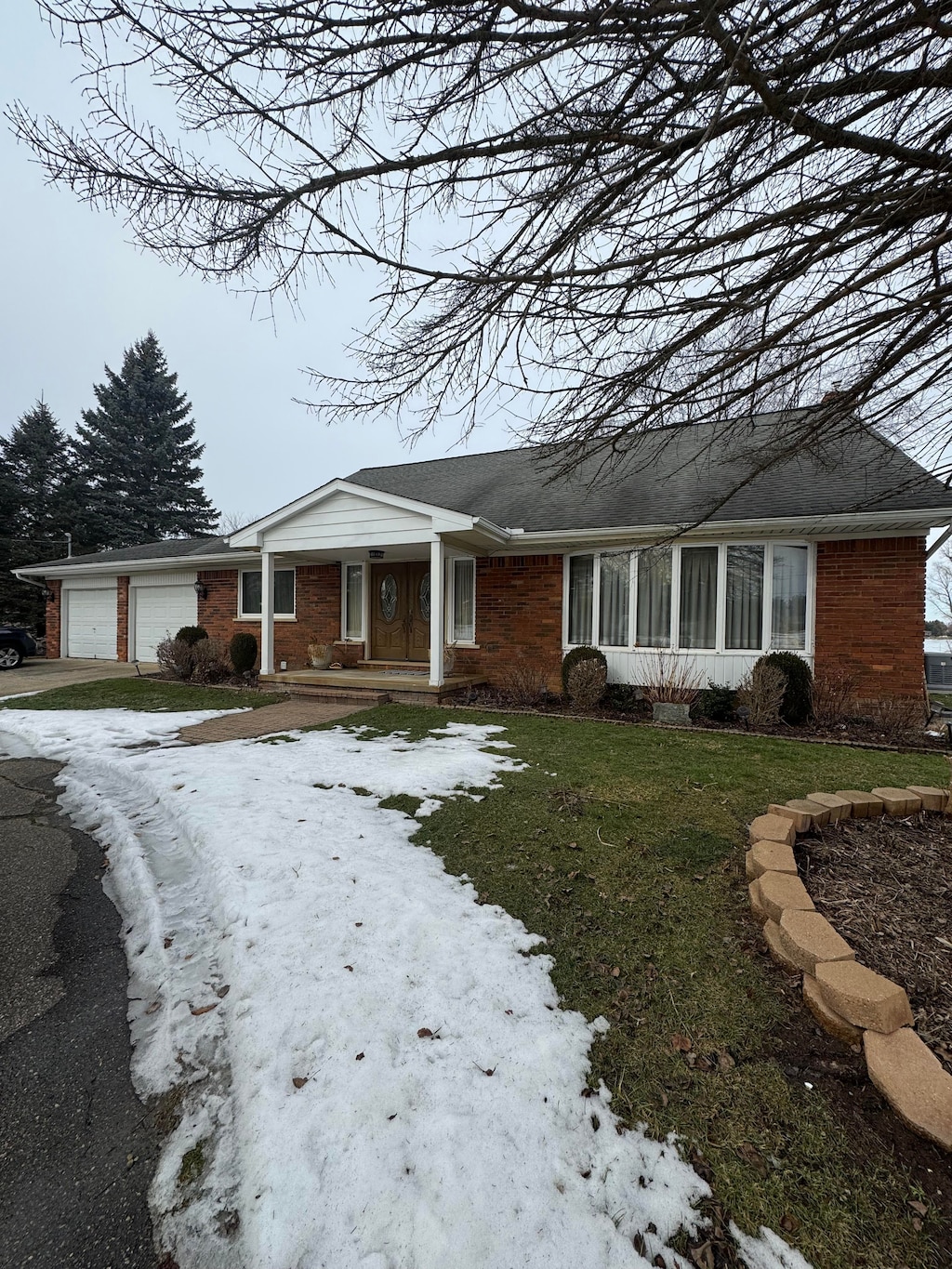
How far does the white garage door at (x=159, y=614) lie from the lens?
1433 cm

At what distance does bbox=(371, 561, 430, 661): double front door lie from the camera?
11.2m

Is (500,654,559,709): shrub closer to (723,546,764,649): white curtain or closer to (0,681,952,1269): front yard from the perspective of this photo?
(0,681,952,1269): front yard

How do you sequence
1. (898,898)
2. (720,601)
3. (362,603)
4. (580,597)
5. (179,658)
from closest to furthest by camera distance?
(898,898), (720,601), (580,597), (179,658), (362,603)

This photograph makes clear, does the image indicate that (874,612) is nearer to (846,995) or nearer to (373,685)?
(846,995)

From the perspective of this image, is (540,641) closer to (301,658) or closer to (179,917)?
(301,658)

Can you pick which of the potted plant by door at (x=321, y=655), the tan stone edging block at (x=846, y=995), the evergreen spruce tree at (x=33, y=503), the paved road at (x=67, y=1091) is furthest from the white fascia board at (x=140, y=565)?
the tan stone edging block at (x=846, y=995)

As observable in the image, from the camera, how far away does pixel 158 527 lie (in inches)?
1205

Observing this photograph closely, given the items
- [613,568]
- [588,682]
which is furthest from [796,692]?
[613,568]

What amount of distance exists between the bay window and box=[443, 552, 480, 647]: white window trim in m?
1.83

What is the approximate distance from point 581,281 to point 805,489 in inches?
269

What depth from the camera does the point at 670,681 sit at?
27.0ft

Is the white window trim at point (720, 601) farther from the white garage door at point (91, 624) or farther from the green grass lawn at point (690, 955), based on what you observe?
the white garage door at point (91, 624)

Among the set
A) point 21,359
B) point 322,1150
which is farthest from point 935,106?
point 21,359

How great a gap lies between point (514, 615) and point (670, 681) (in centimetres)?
306
